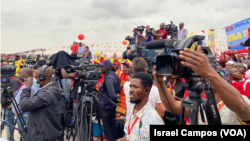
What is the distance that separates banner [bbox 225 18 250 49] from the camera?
692 cm

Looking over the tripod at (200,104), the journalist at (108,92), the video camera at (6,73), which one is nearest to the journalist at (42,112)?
the video camera at (6,73)

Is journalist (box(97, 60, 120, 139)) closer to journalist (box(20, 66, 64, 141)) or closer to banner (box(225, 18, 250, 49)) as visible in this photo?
journalist (box(20, 66, 64, 141))

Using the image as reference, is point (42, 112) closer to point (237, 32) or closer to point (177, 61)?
point (177, 61)

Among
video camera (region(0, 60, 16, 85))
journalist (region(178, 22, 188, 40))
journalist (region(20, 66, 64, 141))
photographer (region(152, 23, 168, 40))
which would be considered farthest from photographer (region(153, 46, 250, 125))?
journalist (region(178, 22, 188, 40))

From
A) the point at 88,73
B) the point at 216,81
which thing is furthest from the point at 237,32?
the point at 216,81

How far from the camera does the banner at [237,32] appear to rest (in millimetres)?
6922

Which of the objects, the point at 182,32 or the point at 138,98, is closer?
the point at 138,98

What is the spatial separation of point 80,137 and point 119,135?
1.60 m

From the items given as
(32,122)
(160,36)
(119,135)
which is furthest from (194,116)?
(160,36)

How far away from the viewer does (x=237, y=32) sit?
24.1ft

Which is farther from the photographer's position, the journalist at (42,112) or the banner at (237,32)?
the banner at (237,32)

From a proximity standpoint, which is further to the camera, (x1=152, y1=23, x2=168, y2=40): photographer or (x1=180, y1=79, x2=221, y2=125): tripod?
(x1=152, y1=23, x2=168, y2=40): photographer

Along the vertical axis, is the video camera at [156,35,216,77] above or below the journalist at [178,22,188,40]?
below

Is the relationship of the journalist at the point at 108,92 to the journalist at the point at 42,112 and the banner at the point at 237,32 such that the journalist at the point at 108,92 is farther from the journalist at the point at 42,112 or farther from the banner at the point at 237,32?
the banner at the point at 237,32
